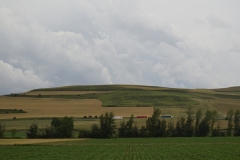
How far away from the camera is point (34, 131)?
3991 inches

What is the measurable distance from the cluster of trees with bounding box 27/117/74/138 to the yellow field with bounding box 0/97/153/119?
57.6ft

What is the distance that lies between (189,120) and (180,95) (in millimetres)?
62028

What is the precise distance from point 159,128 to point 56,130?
32231 millimetres

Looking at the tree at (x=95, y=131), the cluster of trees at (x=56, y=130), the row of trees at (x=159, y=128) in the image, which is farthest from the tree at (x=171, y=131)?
the cluster of trees at (x=56, y=130)

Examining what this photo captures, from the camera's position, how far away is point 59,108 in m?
135

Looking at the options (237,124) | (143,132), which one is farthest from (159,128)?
(237,124)

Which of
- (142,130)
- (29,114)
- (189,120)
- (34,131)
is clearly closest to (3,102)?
(29,114)

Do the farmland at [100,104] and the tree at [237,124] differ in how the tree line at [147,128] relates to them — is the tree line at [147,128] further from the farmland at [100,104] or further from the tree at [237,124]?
the farmland at [100,104]

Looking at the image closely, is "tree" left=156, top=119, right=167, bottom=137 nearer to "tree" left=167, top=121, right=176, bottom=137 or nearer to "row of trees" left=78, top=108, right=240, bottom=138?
"row of trees" left=78, top=108, right=240, bottom=138

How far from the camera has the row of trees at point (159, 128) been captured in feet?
355

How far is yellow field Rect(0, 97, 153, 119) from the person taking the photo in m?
126

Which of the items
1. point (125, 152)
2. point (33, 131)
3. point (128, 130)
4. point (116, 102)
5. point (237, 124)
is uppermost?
point (116, 102)

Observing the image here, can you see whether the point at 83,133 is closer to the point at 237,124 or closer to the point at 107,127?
the point at 107,127

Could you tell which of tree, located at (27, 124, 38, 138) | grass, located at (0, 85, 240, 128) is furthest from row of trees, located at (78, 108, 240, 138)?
tree, located at (27, 124, 38, 138)
